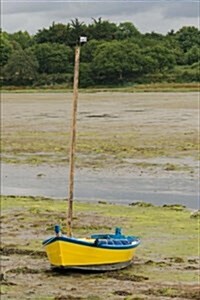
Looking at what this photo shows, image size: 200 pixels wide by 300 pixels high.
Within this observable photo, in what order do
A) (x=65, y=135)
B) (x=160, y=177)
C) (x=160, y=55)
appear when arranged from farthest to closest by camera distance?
(x=160, y=55) < (x=65, y=135) < (x=160, y=177)

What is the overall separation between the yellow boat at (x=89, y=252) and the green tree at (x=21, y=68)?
227 feet

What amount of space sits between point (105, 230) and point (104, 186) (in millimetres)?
6816

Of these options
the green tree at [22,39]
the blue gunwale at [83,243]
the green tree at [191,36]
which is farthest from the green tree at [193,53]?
the green tree at [22,39]

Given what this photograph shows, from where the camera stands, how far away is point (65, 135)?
1684 inches

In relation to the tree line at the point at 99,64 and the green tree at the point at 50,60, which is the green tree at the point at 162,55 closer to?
the tree line at the point at 99,64

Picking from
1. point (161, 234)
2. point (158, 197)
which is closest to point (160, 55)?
point (158, 197)

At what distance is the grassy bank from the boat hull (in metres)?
0.18

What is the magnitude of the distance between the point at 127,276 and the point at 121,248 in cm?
59

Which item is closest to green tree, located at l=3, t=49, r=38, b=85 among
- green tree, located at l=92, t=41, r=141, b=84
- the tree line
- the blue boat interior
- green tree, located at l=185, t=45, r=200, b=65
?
the tree line

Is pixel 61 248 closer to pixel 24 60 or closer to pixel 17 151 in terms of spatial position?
pixel 17 151

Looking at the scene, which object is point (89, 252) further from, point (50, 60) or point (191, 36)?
point (50, 60)

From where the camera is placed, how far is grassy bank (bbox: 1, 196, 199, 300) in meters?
13.8

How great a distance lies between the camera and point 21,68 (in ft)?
285

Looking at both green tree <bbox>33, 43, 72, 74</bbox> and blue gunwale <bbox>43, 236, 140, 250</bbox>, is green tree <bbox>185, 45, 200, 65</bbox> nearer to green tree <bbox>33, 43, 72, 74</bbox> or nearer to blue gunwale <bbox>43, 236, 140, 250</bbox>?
blue gunwale <bbox>43, 236, 140, 250</bbox>
